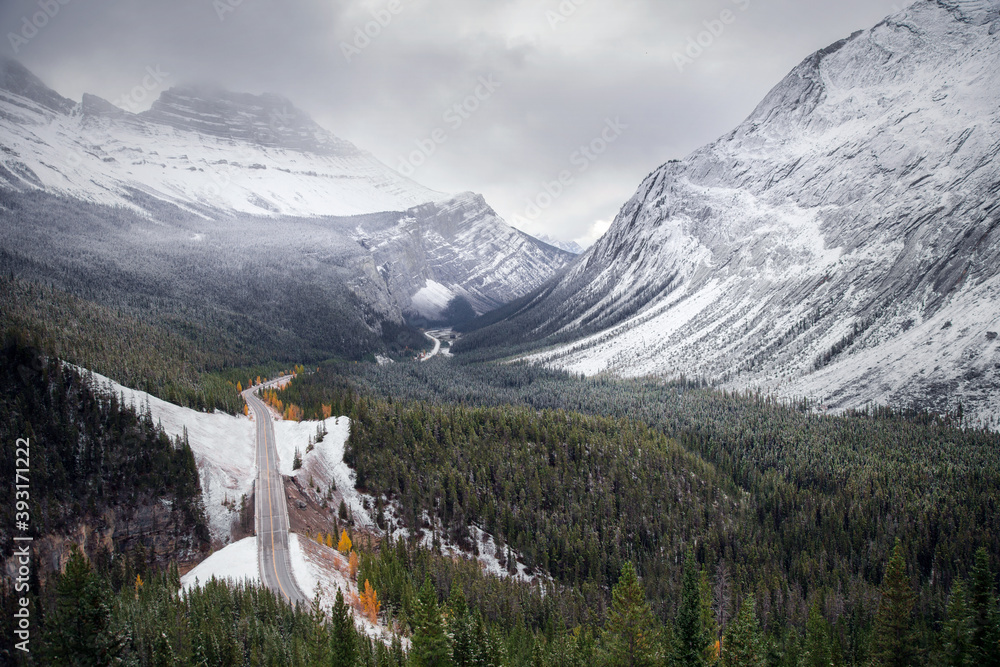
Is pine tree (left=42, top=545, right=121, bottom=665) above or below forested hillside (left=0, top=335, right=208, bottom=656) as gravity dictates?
below

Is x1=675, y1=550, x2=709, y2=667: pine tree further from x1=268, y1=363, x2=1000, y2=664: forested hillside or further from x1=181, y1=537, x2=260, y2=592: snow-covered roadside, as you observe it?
x1=181, y1=537, x2=260, y2=592: snow-covered roadside

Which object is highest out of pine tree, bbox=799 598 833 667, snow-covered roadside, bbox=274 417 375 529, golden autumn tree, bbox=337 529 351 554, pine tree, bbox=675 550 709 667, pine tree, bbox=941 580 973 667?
snow-covered roadside, bbox=274 417 375 529

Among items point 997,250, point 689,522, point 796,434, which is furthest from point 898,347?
point 689,522

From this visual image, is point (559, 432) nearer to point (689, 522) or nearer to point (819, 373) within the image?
point (689, 522)


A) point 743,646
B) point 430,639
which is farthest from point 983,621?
point 430,639

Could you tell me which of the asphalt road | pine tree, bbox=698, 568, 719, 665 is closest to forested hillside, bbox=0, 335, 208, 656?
the asphalt road
